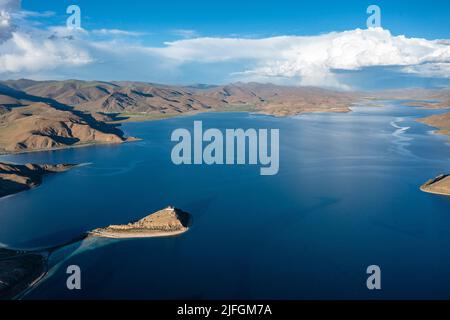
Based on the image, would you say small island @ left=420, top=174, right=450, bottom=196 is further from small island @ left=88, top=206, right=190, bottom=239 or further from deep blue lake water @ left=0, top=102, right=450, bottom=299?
small island @ left=88, top=206, right=190, bottom=239

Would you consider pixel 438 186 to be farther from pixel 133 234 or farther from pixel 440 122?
pixel 440 122

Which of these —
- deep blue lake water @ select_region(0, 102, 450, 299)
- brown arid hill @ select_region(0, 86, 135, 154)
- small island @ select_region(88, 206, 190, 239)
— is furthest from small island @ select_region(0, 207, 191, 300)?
brown arid hill @ select_region(0, 86, 135, 154)

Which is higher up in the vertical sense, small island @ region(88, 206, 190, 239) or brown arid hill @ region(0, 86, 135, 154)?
brown arid hill @ region(0, 86, 135, 154)

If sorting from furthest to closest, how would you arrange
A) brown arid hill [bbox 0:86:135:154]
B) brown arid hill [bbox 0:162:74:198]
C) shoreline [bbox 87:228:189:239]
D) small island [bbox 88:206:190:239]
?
brown arid hill [bbox 0:86:135:154], brown arid hill [bbox 0:162:74:198], small island [bbox 88:206:190:239], shoreline [bbox 87:228:189:239]

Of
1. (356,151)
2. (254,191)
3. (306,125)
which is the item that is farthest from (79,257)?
(306,125)

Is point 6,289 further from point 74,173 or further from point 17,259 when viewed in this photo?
point 74,173

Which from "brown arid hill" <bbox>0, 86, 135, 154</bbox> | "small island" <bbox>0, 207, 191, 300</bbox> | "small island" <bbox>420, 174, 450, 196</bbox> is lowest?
"small island" <bbox>0, 207, 191, 300</bbox>
